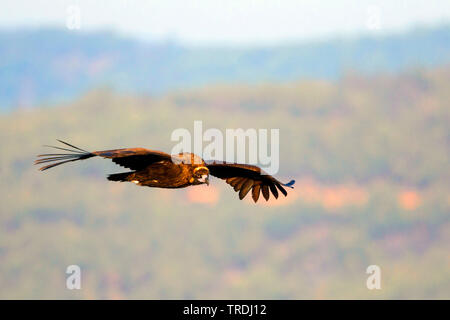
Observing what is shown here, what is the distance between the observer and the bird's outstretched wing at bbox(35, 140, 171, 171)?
17.2 meters

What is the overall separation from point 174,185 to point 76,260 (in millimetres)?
121750

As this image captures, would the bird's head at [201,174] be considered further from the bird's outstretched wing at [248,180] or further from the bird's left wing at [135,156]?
the bird's outstretched wing at [248,180]

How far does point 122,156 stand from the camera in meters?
17.7

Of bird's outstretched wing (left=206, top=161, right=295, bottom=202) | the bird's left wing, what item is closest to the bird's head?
the bird's left wing

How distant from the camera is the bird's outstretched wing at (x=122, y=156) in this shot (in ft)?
56.4

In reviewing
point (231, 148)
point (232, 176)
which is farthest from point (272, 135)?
point (232, 176)

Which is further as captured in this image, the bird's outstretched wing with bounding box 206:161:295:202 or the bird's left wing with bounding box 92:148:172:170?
the bird's outstretched wing with bounding box 206:161:295:202

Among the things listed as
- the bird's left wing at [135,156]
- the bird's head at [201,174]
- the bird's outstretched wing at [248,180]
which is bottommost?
the bird's head at [201,174]

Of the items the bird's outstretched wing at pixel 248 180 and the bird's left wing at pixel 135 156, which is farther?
the bird's outstretched wing at pixel 248 180

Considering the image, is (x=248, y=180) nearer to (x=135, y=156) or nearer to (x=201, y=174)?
(x=201, y=174)

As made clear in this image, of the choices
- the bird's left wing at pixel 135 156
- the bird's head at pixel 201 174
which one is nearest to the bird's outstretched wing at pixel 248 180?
the bird's head at pixel 201 174

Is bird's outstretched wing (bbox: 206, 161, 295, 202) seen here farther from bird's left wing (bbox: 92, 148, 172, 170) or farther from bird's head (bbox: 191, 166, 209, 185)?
bird's left wing (bbox: 92, 148, 172, 170)
